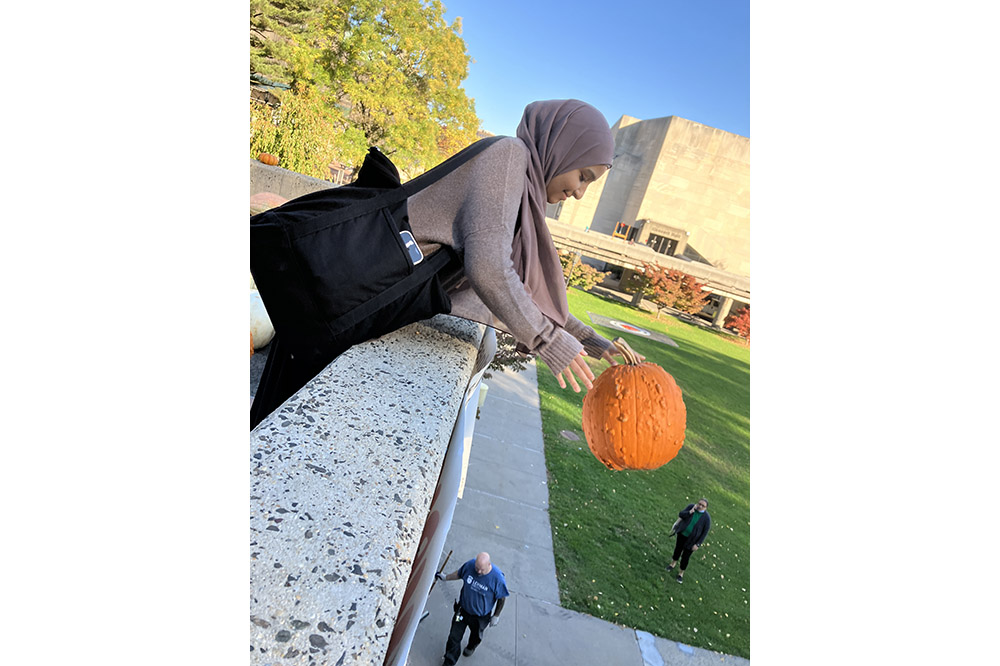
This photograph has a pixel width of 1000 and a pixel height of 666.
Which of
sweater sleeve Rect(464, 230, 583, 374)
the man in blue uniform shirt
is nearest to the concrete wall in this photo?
the man in blue uniform shirt

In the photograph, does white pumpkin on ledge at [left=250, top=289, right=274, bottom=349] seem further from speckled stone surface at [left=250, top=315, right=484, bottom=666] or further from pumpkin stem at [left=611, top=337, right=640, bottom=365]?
pumpkin stem at [left=611, top=337, right=640, bottom=365]

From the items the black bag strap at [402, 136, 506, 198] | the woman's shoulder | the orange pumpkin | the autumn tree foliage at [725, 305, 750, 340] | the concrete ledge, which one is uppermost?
the woman's shoulder

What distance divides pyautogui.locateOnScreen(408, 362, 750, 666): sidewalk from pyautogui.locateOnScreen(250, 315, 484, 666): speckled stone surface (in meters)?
4.95

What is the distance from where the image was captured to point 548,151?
165 cm

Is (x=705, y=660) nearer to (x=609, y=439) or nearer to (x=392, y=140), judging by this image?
(x=609, y=439)

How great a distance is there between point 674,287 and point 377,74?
20.6 metres

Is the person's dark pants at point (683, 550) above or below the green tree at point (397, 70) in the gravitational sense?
below

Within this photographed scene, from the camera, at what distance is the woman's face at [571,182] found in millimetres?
1671

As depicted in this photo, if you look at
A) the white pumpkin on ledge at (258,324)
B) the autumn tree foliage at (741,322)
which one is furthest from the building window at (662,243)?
the white pumpkin on ledge at (258,324)

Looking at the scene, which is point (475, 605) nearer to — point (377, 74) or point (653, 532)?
point (653, 532)

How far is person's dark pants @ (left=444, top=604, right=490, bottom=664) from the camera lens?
5.30 m

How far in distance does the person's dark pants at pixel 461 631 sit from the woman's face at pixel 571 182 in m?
4.95

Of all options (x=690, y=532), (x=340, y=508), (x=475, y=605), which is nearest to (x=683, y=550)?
(x=690, y=532)

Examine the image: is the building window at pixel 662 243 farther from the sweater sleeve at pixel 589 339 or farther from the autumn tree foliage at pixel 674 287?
the sweater sleeve at pixel 589 339
